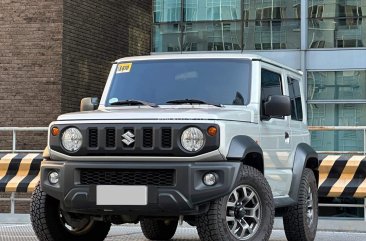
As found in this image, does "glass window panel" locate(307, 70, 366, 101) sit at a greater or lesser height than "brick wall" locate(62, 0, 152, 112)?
lesser

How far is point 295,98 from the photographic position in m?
9.38

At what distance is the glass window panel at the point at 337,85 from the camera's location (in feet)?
64.2

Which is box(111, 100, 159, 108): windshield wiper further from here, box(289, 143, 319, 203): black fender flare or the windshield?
box(289, 143, 319, 203): black fender flare

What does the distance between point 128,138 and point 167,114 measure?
374 millimetres

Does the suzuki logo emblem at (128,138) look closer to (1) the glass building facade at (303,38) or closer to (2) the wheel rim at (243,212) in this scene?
(2) the wheel rim at (243,212)

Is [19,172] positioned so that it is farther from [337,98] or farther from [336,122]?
[337,98]

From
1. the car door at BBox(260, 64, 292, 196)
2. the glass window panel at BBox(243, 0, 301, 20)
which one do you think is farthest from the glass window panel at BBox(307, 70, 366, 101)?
the car door at BBox(260, 64, 292, 196)

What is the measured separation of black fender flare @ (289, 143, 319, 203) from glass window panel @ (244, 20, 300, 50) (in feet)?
36.5

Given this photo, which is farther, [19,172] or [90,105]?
[19,172]

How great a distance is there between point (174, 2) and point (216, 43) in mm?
1476

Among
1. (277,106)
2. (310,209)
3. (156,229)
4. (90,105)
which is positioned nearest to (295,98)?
(310,209)

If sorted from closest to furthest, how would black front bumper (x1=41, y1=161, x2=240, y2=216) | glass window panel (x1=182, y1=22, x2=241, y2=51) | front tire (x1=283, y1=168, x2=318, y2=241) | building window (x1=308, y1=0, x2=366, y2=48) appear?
black front bumper (x1=41, y1=161, x2=240, y2=216)
front tire (x1=283, y1=168, x2=318, y2=241)
building window (x1=308, y1=0, x2=366, y2=48)
glass window panel (x1=182, y1=22, x2=241, y2=51)

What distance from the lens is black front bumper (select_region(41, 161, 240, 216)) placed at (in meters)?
6.74

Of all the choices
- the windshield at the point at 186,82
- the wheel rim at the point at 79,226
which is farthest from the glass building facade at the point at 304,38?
the wheel rim at the point at 79,226
